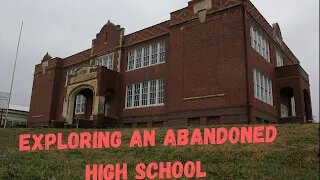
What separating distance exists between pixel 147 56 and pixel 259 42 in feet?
30.1

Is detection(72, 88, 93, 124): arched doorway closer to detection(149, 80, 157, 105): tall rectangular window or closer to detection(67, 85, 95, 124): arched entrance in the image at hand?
detection(67, 85, 95, 124): arched entrance

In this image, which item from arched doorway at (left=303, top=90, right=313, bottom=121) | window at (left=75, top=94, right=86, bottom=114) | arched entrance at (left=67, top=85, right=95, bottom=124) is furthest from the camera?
window at (left=75, top=94, right=86, bottom=114)

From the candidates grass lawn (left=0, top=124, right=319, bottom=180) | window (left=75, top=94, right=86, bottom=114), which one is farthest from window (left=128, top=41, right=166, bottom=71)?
grass lawn (left=0, top=124, right=319, bottom=180)

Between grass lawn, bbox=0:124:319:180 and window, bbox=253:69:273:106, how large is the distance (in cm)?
822

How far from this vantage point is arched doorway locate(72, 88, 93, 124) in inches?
1278

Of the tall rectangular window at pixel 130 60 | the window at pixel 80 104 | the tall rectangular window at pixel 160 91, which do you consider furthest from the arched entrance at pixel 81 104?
the tall rectangular window at pixel 160 91

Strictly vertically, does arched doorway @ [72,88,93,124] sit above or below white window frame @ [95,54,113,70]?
below

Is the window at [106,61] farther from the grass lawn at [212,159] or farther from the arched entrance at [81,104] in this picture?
the grass lawn at [212,159]

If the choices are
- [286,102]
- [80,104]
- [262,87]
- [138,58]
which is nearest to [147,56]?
[138,58]

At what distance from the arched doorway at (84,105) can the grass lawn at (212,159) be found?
1697 centimetres

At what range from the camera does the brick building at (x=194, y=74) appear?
22.4m

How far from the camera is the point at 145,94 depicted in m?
28.3

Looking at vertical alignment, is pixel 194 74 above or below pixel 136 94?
above

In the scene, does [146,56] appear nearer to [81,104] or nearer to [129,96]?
[129,96]
